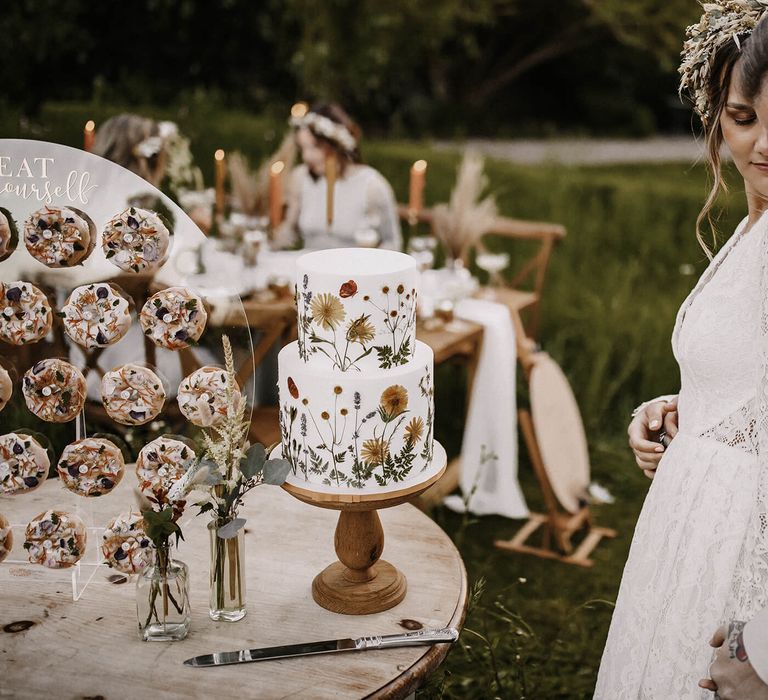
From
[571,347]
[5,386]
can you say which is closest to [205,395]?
[5,386]

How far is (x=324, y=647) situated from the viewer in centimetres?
136

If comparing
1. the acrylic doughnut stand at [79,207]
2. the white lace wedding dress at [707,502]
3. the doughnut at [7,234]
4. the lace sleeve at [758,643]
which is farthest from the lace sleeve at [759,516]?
the doughnut at [7,234]

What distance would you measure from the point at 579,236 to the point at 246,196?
3287mm

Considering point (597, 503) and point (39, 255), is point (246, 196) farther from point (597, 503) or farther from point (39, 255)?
point (39, 255)

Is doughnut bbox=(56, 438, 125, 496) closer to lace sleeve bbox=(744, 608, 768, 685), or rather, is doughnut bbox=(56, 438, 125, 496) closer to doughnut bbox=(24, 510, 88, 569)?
doughnut bbox=(24, 510, 88, 569)

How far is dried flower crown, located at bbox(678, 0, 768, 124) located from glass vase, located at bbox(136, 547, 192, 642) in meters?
1.12

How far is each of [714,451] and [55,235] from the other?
109 cm

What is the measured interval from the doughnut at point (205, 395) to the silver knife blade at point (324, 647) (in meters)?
0.35

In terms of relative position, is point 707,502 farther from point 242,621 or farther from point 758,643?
point 242,621

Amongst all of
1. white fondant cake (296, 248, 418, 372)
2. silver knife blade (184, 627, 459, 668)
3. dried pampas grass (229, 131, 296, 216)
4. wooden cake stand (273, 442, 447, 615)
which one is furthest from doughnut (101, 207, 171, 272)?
dried pampas grass (229, 131, 296, 216)

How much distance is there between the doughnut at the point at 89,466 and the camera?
1477mm

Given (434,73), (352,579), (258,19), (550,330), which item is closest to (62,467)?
(352,579)

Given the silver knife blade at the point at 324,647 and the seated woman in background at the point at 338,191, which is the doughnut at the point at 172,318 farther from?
the seated woman in background at the point at 338,191

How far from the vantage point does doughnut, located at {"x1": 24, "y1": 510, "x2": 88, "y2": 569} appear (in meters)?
1.50
